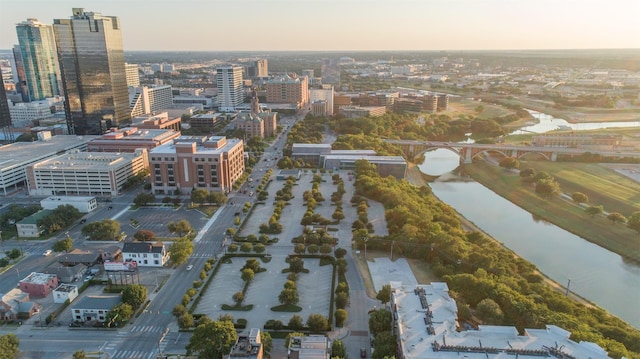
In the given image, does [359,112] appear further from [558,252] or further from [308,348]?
[308,348]

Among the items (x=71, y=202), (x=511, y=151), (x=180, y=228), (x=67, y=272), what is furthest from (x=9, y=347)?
(x=511, y=151)

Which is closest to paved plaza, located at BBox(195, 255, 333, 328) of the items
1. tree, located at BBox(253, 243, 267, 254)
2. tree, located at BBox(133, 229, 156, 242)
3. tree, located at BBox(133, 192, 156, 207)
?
tree, located at BBox(253, 243, 267, 254)

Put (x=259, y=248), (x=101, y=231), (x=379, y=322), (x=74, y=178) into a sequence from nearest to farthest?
1. (x=379, y=322)
2. (x=259, y=248)
3. (x=101, y=231)
4. (x=74, y=178)

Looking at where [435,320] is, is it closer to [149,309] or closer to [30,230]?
[149,309]

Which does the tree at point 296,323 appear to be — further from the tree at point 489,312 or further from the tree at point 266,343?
the tree at point 489,312

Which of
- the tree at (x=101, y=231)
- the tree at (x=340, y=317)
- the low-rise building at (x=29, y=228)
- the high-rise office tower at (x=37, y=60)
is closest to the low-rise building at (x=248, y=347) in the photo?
the tree at (x=340, y=317)

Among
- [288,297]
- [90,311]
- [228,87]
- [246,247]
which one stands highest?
[228,87]

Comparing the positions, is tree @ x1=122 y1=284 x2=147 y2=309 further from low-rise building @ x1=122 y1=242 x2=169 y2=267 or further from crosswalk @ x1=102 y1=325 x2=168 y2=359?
low-rise building @ x1=122 y1=242 x2=169 y2=267

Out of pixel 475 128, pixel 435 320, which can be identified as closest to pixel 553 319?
pixel 435 320
